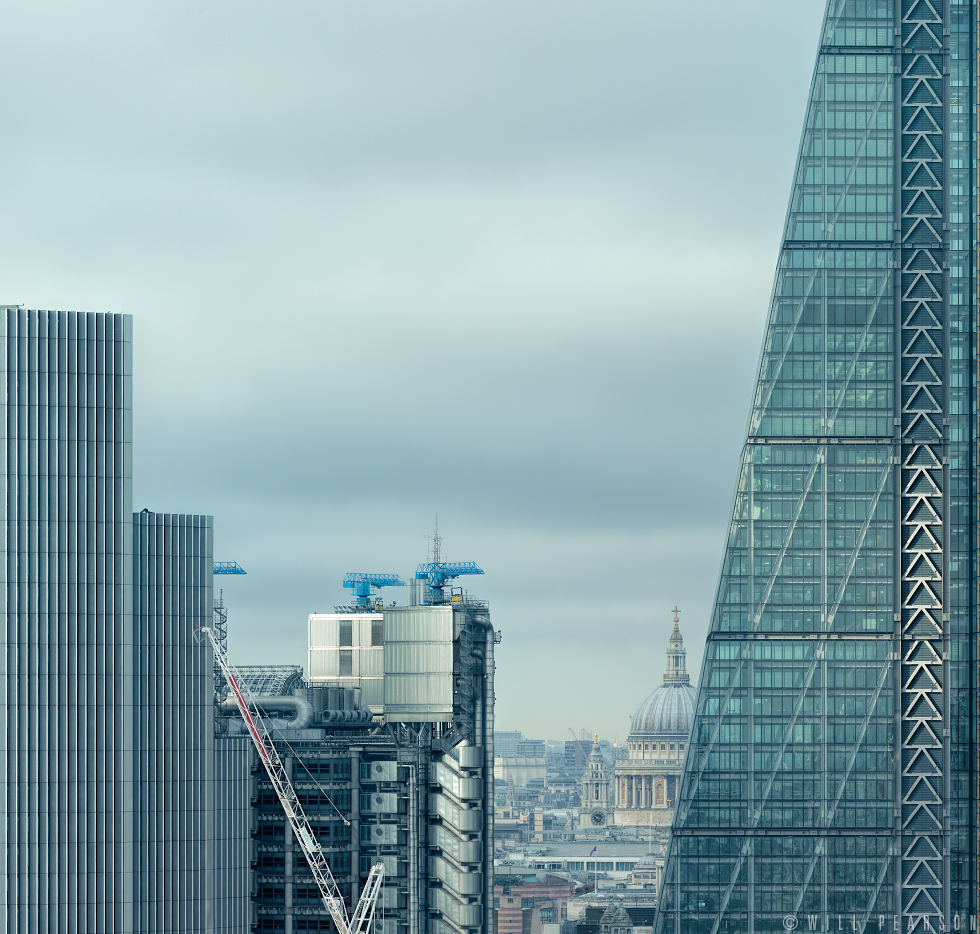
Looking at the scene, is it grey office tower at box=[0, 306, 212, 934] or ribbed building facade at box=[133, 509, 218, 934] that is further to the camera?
ribbed building facade at box=[133, 509, 218, 934]

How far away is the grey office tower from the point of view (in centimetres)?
16538

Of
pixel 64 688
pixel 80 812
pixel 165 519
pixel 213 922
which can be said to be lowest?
pixel 213 922

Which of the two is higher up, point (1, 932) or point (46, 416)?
point (46, 416)

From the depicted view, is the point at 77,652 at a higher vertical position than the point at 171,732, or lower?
higher

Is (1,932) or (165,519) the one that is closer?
(1,932)

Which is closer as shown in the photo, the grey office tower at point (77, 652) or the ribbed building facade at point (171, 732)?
the grey office tower at point (77, 652)

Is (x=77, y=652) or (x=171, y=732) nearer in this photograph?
(x=77, y=652)

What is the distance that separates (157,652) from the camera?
173 metres

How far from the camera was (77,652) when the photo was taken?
167500 mm

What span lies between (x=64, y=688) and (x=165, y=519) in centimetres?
1749

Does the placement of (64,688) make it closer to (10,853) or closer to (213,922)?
(10,853)

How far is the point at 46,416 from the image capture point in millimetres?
168500

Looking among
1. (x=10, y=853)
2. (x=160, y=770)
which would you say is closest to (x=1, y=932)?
(x=10, y=853)

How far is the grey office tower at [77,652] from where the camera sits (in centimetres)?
16538
